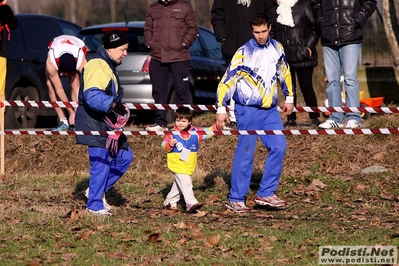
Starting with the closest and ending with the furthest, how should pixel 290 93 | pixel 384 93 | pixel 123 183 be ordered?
pixel 290 93 → pixel 123 183 → pixel 384 93

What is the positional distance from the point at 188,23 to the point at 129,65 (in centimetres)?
228

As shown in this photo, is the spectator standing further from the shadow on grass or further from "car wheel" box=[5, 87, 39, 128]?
the shadow on grass

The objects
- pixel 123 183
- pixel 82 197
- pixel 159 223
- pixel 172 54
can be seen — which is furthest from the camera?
pixel 172 54

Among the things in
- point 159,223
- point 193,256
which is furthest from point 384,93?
point 193,256

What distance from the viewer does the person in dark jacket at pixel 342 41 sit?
12633 millimetres

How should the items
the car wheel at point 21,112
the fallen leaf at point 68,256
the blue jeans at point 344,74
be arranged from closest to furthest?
1. the fallen leaf at point 68,256
2. the blue jeans at point 344,74
3. the car wheel at point 21,112

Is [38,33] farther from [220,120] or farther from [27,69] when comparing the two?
[220,120]

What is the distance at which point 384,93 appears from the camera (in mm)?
17141

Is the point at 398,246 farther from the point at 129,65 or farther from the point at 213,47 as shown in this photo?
the point at 213,47

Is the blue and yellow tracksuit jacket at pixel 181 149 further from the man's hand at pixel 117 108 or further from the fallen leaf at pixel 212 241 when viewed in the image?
the fallen leaf at pixel 212 241

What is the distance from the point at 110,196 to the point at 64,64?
295 centimetres

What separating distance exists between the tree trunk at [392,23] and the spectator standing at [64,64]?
5530 mm

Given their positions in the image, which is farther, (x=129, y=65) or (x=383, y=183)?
(x=129, y=65)

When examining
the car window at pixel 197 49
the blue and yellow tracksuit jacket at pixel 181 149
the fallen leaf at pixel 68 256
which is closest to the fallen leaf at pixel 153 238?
the fallen leaf at pixel 68 256
